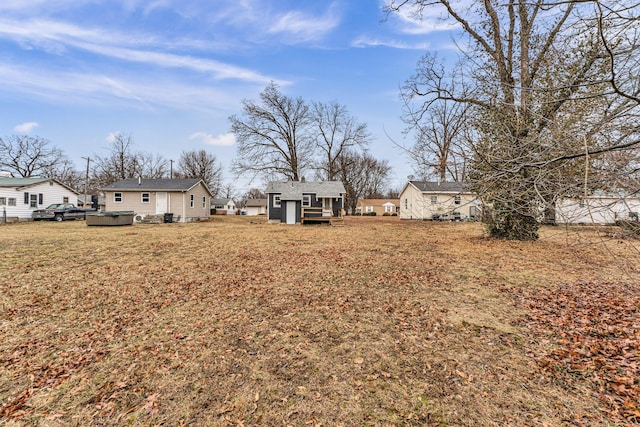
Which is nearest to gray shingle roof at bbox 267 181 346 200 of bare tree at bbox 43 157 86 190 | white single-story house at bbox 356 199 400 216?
white single-story house at bbox 356 199 400 216

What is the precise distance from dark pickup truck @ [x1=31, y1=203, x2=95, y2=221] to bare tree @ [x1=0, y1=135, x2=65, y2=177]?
737 inches

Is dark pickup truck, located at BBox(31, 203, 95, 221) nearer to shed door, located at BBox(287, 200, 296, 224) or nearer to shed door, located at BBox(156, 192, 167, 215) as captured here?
shed door, located at BBox(156, 192, 167, 215)

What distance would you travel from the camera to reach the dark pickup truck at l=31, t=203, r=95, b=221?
21.7 metres

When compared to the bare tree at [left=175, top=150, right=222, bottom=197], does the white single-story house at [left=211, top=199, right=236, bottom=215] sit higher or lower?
lower

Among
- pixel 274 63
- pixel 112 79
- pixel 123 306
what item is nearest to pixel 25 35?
pixel 112 79

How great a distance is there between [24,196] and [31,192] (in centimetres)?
58

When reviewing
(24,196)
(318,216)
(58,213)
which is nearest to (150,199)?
(58,213)

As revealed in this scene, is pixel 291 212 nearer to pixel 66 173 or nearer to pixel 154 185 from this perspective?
pixel 154 185

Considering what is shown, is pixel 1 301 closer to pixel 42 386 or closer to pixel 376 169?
pixel 42 386

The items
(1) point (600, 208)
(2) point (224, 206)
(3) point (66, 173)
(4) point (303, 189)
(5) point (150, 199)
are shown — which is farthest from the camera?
(2) point (224, 206)

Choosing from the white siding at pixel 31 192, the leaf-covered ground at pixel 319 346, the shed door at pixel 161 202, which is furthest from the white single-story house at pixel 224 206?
the leaf-covered ground at pixel 319 346

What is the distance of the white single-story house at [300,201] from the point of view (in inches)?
907

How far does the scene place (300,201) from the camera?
2316 cm

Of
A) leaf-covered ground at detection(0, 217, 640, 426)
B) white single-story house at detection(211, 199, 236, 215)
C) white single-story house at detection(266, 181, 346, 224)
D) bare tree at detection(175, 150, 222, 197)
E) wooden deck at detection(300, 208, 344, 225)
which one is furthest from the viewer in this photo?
white single-story house at detection(211, 199, 236, 215)
